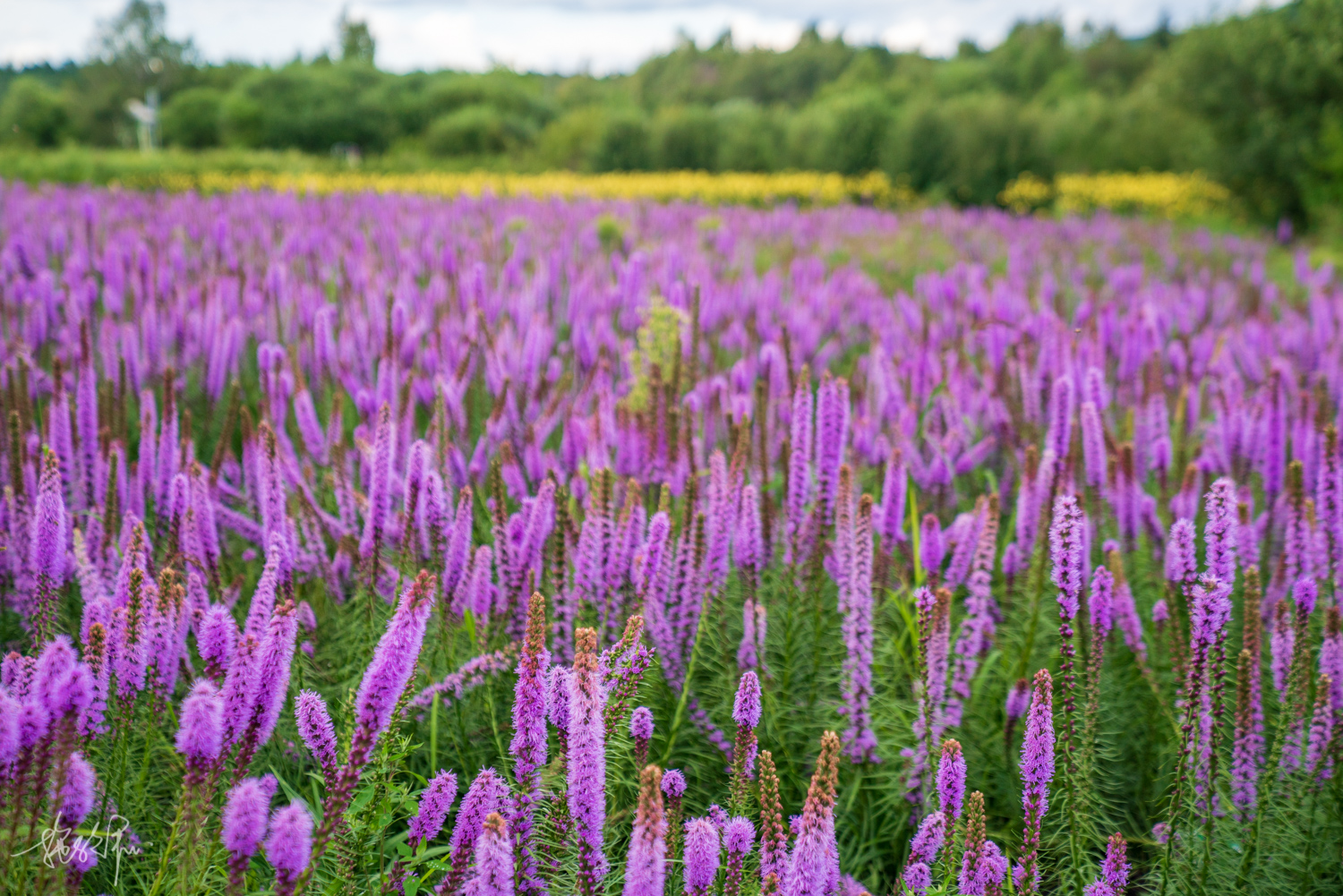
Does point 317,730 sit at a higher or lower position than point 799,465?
lower

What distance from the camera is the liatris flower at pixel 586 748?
1.00m

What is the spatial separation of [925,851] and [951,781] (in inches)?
9.0

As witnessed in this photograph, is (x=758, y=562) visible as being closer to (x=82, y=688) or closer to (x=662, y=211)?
(x=82, y=688)

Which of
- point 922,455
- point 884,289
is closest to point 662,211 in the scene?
point 884,289

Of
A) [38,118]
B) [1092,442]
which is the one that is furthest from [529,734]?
[38,118]

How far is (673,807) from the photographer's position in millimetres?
1283

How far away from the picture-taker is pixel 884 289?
758 centimetres

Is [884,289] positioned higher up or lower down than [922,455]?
higher up

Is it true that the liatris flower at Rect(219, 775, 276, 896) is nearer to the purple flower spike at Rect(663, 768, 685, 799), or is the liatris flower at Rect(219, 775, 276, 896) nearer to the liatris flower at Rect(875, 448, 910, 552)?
the purple flower spike at Rect(663, 768, 685, 799)

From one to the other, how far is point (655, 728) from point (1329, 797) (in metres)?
1.45

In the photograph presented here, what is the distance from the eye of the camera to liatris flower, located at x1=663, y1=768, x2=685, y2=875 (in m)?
1.22

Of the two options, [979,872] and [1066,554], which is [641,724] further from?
[1066,554]

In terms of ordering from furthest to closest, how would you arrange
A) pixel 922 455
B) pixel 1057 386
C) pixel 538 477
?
1. pixel 922 455
2. pixel 538 477
3. pixel 1057 386

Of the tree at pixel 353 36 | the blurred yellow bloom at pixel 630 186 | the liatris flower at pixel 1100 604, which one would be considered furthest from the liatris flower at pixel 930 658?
the tree at pixel 353 36
